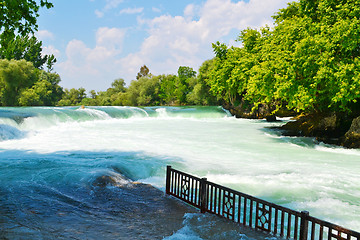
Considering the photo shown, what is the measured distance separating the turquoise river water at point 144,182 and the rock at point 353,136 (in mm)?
663

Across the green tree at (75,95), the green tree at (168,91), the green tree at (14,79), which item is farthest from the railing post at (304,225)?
the green tree at (75,95)

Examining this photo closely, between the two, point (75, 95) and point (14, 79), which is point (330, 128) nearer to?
point (14, 79)

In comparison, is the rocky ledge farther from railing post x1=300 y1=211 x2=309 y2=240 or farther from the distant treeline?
railing post x1=300 y1=211 x2=309 y2=240

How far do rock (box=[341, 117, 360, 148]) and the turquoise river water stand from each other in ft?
2.17

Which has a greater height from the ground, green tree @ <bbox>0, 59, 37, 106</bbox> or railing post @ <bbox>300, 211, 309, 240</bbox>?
green tree @ <bbox>0, 59, 37, 106</bbox>

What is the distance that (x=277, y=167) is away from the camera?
10.8 meters

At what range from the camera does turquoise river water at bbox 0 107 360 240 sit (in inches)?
207

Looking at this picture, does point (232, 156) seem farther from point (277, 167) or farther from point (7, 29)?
point (7, 29)

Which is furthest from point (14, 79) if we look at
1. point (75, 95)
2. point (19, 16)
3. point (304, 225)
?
point (304, 225)

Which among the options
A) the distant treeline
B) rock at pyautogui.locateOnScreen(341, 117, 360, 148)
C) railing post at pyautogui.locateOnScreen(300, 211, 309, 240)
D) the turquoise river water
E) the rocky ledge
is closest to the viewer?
railing post at pyautogui.locateOnScreen(300, 211, 309, 240)

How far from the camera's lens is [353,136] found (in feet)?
48.8

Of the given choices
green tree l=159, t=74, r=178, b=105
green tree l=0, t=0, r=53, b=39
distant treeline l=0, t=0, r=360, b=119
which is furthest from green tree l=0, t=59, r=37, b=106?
green tree l=0, t=0, r=53, b=39

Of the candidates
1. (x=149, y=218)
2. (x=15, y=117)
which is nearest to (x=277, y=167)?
(x=149, y=218)

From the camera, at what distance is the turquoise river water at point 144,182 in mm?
5270
